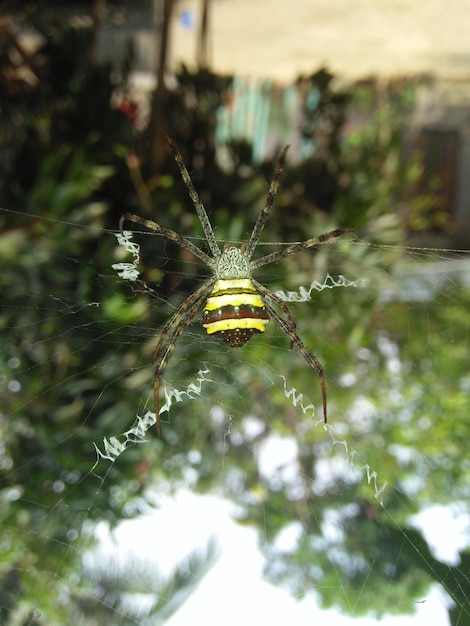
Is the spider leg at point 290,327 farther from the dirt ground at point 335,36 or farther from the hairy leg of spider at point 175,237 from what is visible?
the dirt ground at point 335,36

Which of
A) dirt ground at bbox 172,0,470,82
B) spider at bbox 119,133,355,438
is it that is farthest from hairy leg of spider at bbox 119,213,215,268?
dirt ground at bbox 172,0,470,82

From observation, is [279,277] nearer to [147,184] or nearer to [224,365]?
[224,365]

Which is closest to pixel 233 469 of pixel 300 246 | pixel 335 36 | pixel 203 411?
pixel 203 411

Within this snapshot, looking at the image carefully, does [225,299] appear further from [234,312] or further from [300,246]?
[300,246]

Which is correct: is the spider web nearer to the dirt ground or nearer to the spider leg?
the spider leg

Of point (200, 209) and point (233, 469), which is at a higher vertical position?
point (200, 209)

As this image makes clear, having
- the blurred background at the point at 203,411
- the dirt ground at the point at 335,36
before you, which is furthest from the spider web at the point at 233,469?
the dirt ground at the point at 335,36

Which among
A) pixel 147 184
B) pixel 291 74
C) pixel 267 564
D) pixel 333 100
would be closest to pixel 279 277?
pixel 267 564
